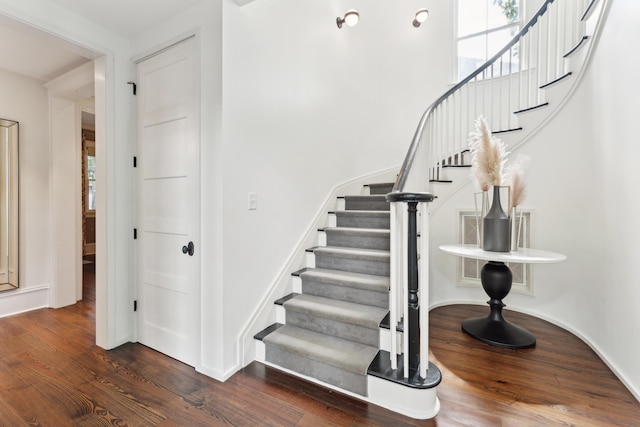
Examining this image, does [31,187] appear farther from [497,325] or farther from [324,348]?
[497,325]

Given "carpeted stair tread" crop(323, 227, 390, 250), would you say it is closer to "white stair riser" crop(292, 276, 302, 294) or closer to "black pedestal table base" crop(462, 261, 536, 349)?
"white stair riser" crop(292, 276, 302, 294)

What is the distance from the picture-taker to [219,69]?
75.5 inches

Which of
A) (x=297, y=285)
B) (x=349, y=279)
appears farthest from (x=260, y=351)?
(x=349, y=279)

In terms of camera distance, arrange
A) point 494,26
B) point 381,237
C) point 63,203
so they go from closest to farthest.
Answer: point 381,237 < point 63,203 < point 494,26

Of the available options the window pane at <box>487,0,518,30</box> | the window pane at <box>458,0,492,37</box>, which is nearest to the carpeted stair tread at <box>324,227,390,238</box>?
the window pane at <box>458,0,492,37</box>

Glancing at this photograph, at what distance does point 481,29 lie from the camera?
4805 millimetres

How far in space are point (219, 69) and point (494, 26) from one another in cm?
502

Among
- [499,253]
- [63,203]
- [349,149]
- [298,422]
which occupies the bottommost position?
[298,422]

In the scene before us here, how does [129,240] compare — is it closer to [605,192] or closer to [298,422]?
[298,422]

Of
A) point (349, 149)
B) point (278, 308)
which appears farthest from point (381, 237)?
point (349, 149)

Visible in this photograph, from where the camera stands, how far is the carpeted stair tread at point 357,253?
2533mm

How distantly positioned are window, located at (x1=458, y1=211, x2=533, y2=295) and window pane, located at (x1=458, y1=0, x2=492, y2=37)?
3.56 meters

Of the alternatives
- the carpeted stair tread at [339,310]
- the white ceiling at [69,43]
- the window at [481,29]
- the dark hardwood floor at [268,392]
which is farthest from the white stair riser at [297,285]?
the window at [481,29]

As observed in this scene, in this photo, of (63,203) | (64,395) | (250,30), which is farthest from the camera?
(63,203)
